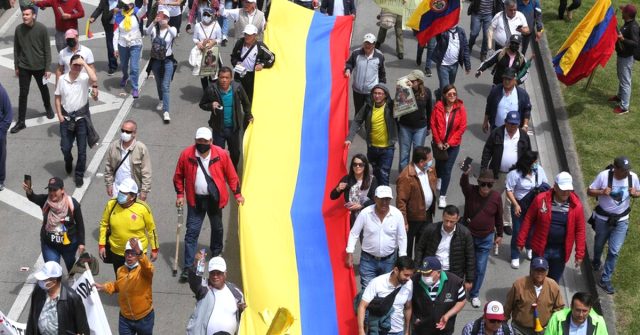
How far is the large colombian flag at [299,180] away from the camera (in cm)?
1306

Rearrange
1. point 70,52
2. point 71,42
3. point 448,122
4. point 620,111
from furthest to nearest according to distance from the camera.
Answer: point 620,111
point 70,52
point 71,42
point 448,122

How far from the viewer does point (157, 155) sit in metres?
17.6

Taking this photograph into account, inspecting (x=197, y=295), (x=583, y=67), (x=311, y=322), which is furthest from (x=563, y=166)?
(x=197, y=295)

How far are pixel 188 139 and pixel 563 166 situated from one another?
5563 millimetres

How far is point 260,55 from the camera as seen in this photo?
57.8 feet

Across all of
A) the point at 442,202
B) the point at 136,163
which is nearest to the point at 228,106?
the point at 136,163

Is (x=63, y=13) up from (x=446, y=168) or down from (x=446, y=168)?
up

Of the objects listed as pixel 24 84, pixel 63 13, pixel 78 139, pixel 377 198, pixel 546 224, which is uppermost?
pixel 377 198

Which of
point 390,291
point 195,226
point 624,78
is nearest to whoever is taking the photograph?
point 390,291

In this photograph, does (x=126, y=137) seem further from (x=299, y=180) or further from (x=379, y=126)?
(x=379, y=126)

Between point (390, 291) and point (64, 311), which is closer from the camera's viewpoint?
point (64, 311)

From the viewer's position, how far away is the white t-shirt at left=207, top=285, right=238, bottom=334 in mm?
11744

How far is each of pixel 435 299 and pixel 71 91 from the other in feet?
21.4

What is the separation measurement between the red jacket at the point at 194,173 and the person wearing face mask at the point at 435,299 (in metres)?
3.05
